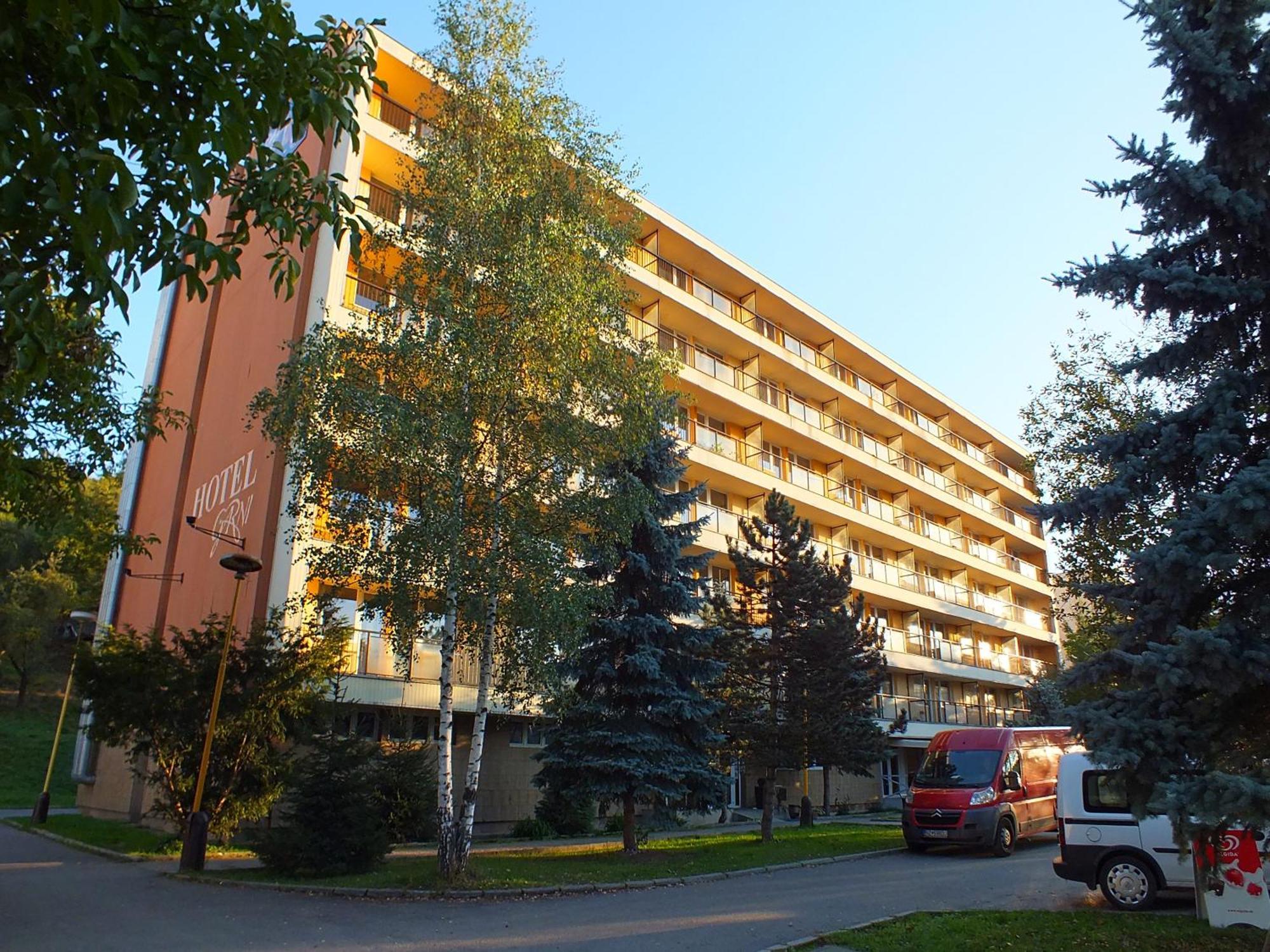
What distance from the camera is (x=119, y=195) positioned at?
395 cm

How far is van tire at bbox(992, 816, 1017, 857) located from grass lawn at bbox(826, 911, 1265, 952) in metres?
7.75

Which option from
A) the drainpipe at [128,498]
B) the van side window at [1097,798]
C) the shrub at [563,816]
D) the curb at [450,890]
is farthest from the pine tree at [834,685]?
the drainpipe at [128,498]

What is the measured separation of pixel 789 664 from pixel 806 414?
53.5 ft

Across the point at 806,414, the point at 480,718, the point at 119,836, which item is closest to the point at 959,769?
the point at 480,718

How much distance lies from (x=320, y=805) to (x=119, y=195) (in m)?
11.1

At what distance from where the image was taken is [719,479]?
98.1ft

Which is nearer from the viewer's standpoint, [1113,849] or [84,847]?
[1113,849]

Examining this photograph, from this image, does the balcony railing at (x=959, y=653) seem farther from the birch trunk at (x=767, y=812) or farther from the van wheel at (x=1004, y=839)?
the van wheel at (x=1004, y=839)

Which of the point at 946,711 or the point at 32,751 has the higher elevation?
the point at 946,711

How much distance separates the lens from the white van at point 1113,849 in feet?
35.0

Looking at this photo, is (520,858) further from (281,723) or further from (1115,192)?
(1115,192)

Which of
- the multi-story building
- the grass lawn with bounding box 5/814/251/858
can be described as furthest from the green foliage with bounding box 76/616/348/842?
the multi-story building

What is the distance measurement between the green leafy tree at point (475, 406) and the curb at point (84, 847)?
6625 mm

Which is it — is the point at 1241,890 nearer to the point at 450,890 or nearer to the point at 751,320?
the point at 450,890
